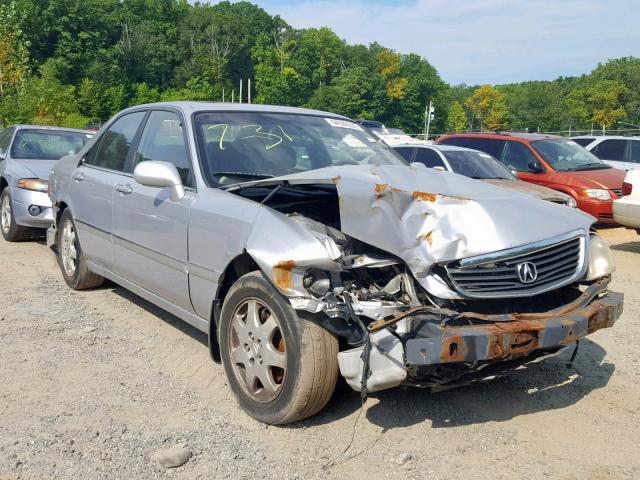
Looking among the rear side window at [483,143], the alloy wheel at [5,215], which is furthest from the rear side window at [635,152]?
the alloy wheel at [5,215]

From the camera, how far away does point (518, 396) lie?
3979mm

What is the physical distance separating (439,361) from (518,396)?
49.5 inches

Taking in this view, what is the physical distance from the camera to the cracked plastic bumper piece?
2.99 m

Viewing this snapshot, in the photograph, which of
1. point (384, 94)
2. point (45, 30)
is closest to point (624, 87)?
point (384, 94)

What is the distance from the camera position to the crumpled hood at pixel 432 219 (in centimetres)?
320

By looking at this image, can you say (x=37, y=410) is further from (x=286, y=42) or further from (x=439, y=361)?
(x=286, y=42)

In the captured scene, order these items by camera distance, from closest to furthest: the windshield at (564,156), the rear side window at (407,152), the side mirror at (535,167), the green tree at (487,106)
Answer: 1. the rear side window at (407,152)
2. the side mirror at (535,167)
3. the windshield at (564,156)
4. the green tree at (487,106)

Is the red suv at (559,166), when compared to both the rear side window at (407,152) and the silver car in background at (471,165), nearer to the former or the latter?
the silver car in background at (471,165)

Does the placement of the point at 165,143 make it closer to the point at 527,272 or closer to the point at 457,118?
the point at 527,272

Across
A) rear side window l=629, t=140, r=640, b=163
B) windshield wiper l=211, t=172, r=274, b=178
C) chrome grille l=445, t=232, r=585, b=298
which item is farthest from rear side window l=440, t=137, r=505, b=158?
chrome grille l=445, t=232, r=585, b=298

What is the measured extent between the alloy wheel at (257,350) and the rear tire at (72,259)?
2.77m

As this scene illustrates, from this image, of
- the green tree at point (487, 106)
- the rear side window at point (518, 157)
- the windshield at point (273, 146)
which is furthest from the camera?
the green tree at point (487, 106)

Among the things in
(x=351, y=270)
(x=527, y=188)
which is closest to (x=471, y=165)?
(x=527, y=188)

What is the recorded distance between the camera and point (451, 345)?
2.99m
